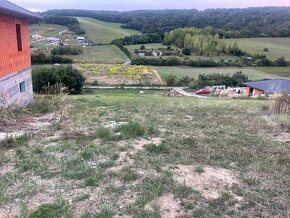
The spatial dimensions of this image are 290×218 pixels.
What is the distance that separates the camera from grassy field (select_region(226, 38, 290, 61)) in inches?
2765

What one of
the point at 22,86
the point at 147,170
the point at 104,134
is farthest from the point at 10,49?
the point at 147,170

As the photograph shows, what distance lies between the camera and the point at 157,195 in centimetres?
552

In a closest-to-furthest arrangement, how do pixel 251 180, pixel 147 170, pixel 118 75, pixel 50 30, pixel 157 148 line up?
pixel 251 180 → pixel 147 170 → pixel 157 148 → pixel 118 75 → pixel 50 30

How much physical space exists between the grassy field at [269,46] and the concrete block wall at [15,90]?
6273 centimetres

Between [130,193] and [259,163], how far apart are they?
3.01m

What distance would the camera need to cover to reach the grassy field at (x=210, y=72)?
53.6 meters

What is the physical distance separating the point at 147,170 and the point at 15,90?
306 inches

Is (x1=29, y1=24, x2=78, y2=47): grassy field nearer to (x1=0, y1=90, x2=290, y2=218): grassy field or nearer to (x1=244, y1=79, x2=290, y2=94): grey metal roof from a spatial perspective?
(x1=244, y1=79, x2=290, y2=94): grey metal roof

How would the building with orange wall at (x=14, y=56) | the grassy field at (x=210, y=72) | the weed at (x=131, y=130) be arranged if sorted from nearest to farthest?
the weed at (x=131, y=130) → the building with orange wall at (x=14, y=56) → the grassy field at (x=210, y=72)

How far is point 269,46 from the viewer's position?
7512 cm

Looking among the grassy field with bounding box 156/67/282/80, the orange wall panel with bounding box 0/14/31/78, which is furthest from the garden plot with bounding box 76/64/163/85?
the orange wall panel with bounding box 0/14/31/78

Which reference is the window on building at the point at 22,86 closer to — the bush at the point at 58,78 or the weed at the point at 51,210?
the weed at the point at 51,210

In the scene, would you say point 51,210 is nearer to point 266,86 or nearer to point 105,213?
point 105,213

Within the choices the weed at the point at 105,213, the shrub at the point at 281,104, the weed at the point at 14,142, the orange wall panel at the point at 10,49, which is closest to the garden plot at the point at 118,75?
the orange wall panel at the point at 10,49
